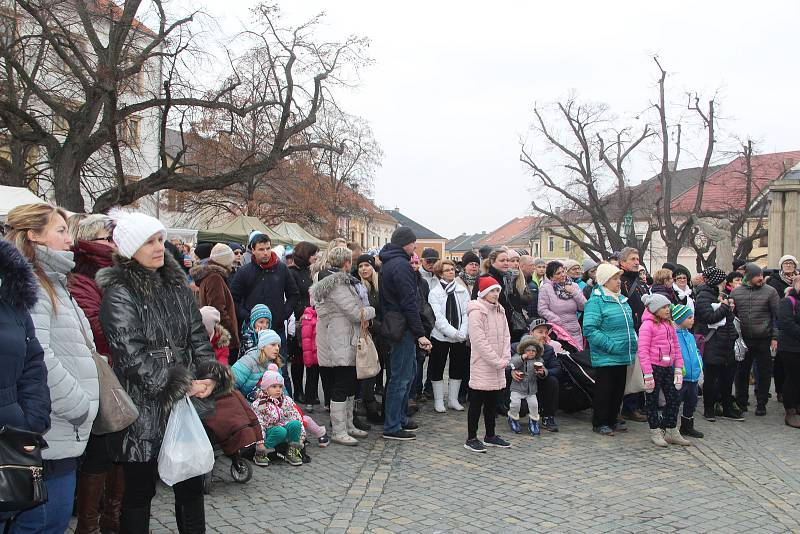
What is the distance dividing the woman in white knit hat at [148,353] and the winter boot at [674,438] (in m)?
5.39

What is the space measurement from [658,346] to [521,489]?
258cm

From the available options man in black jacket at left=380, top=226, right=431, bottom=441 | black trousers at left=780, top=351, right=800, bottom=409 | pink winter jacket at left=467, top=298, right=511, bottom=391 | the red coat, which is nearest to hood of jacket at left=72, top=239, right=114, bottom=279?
the red coat

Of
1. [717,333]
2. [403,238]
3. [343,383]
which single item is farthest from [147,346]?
[717,333]

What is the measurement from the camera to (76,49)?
16.9m

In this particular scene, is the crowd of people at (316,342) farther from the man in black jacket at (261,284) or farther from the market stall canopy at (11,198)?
the market stall canopy at (11,198)

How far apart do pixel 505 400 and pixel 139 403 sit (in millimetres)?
6149

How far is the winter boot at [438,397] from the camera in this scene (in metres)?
8.98

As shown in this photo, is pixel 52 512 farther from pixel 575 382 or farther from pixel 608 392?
pixel 575 382

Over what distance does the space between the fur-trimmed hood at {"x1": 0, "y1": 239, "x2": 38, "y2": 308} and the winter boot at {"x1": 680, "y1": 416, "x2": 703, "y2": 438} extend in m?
6.93

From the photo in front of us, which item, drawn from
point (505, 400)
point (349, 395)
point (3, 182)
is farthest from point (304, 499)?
point (3, 182)

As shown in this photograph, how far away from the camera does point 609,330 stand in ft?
26.0

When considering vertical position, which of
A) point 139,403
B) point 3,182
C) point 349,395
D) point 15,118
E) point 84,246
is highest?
point 15,118

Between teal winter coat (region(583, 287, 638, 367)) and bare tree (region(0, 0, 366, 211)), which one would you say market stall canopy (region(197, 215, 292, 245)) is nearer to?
bare tree (region(0, 0, 366, 211))

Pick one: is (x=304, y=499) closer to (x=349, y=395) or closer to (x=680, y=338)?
(x=349, y=395)
